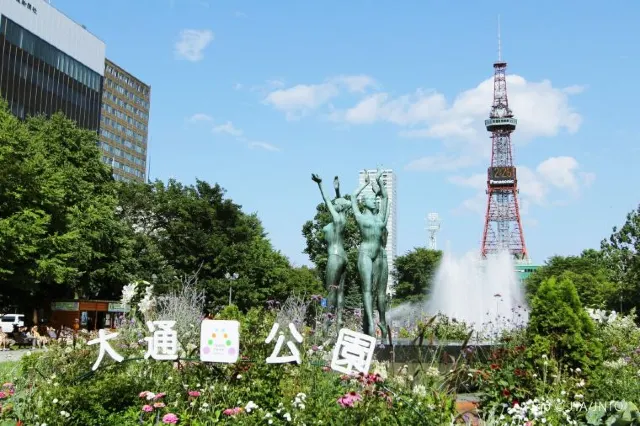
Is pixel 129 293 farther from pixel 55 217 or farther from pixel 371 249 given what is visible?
pixel 55 217

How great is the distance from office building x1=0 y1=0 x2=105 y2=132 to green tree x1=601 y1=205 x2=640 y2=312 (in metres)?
49.0

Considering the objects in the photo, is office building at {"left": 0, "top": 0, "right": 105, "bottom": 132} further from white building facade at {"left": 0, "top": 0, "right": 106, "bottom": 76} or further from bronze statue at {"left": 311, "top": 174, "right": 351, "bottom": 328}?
bronze statue at {"left": 311, "top": 174, "right": 351, "bottom": 328}

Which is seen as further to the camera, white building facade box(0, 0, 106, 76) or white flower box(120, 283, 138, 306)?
white building facade box(0, 0, 106, 76)

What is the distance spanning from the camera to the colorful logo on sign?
24.1 ft

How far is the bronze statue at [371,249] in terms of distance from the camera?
42.5ft

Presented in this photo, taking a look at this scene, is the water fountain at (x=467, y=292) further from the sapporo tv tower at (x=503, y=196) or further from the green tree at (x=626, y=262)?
the sapporo tv tower at (x=503, y=196)

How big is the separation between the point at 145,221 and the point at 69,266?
16066mm

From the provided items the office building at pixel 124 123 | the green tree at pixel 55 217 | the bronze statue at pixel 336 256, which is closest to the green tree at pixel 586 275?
the green tree at pixel 55 217

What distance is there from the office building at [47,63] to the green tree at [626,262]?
161 feet

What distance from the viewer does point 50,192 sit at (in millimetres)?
32031

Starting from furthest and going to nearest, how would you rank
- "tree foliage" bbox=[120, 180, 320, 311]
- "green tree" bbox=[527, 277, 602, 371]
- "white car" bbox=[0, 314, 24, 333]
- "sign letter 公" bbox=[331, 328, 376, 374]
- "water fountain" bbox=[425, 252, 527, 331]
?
"tree foliage" bbox=[120, 180, 320, 311], "water fountain" bbox=[425, 252, 527, 331], "white car" bbox=[0, 314, 24, 333], "green tree" bbox=[527, 277, 602, 371], "sign letter 公" bbox=[331, 328, 376, 374]

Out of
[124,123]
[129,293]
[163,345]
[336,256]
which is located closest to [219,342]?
[163,345]

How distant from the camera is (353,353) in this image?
716 centimetres

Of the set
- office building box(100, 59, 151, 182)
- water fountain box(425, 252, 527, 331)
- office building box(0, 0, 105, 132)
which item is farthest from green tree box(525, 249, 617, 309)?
office building box(100, 59, 151, 182)
